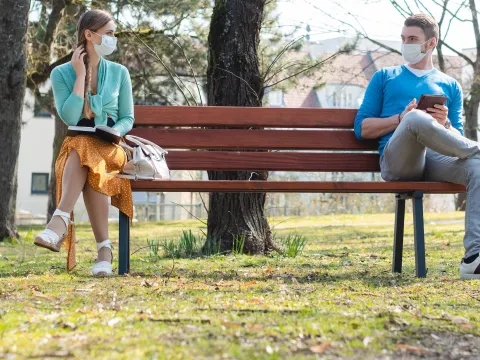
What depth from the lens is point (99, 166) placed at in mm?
4738

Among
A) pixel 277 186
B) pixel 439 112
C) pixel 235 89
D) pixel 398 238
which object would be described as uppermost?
pixel 235 89

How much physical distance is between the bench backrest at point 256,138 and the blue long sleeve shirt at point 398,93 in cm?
19

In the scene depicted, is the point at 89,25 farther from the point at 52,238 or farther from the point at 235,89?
the point at 235,89

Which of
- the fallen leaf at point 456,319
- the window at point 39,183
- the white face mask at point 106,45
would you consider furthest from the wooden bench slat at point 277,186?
the window at point 39,183

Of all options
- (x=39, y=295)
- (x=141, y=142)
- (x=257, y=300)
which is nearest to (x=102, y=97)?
(x=141, y=142)

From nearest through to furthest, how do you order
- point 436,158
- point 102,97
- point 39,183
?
point 102,97 → point 436,158 → point 39,183

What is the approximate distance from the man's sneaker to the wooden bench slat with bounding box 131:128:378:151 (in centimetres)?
115

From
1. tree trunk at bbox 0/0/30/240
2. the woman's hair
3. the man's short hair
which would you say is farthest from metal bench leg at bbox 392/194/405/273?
tree trunk at bbox 0/0/30/240

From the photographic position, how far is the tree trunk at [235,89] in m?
6.65

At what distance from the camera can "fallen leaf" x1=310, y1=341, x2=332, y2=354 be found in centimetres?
265

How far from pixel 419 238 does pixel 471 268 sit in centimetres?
45

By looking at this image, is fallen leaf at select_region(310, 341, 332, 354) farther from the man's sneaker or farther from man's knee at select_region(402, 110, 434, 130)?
man's knee at select_region(402, 110, 434, 130)

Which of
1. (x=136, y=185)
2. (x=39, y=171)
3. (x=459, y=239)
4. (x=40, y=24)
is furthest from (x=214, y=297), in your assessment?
(x=39, y=171)

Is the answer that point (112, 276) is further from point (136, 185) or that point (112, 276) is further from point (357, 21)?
point (357, 21)
